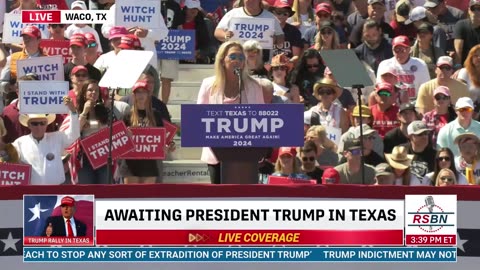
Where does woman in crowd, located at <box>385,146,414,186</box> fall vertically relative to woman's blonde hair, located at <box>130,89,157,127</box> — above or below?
below

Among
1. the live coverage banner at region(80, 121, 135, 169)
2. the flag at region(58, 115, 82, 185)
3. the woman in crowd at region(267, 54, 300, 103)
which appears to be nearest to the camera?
the live coverage banner at region(80, 121, 135, 169)

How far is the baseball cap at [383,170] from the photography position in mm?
16578

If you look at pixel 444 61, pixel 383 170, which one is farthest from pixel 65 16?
pixel 383 170

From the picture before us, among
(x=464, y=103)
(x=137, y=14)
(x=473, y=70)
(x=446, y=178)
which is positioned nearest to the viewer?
(x=446, y=178)

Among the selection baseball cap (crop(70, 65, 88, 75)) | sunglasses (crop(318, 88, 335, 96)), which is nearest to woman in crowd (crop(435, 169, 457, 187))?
sunglasses (crop(318, 88, 335, 96))

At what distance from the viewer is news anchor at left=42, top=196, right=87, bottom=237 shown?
1453 cm

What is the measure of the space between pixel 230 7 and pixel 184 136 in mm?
8823

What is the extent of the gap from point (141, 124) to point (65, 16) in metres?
3.24

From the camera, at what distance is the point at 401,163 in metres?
17.2

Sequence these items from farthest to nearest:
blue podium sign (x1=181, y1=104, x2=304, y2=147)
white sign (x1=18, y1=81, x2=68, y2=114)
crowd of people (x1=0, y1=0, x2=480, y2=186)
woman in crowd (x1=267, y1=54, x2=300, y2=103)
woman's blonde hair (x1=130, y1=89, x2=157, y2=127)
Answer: woman in crowd (x1=267, y1=54, x2=300, y2=103) < woman's blonde hair (x1=130, y1=89, x2=157, y2=127) < crowd of people (x1=0, y1=0, x2=480, y2=186) < white sign (x1=18, y1=81, x2=68, y2=114) < blue podium sign (x1=181, y1=104, x2=304, y2=147)

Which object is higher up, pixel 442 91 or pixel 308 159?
pixel 442 91

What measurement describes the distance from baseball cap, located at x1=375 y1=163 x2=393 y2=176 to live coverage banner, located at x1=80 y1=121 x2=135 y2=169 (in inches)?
91.3

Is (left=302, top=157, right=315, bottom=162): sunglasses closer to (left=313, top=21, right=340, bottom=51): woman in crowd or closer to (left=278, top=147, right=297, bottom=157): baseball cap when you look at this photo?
(left=278, top=147, right=297, bottom=157): baseball cap

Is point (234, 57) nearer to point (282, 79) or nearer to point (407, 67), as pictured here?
point (282, 79)
